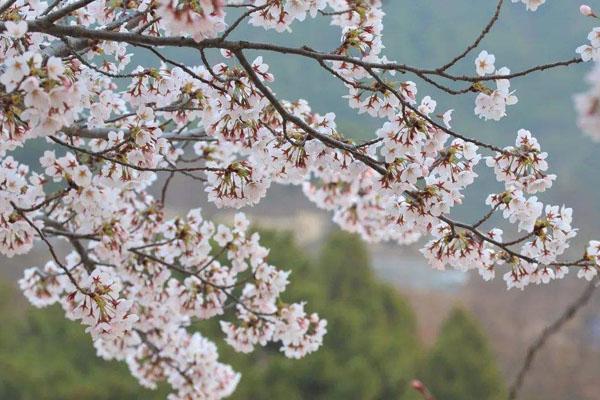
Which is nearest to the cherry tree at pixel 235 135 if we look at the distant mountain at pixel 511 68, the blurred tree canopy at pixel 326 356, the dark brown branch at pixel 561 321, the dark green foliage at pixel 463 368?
the dark brown branch at pixel 561 321

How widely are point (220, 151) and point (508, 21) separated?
90.1 feet

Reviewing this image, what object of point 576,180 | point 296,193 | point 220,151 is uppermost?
point 576,180

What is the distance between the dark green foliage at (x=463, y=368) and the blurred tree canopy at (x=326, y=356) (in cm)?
1

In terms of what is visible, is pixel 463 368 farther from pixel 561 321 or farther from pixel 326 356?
pixel 561 321

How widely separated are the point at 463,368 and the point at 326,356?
1782 millimetres

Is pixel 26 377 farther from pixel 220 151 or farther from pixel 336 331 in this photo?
pixel 220 151

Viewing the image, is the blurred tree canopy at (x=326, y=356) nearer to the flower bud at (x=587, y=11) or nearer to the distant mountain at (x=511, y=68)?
the flower bud at (x=587, y=11)

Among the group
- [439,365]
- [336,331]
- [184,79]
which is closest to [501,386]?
[439,365]

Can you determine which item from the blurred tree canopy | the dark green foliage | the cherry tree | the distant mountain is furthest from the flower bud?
the distant mountain

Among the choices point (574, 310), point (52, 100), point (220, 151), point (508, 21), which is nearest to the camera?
point (574, 310)

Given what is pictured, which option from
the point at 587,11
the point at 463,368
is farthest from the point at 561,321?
the point at 463,368

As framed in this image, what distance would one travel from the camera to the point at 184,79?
2.03m

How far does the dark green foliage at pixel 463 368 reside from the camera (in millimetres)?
8008

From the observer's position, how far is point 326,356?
732 cm
